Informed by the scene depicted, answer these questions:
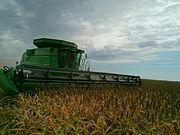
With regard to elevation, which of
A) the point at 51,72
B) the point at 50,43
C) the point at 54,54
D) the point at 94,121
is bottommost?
the point at 94,121

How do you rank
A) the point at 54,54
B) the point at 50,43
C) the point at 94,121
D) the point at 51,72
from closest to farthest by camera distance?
the point at 94,121
the point at 51,72
the point at 54,54
the point at 50,43

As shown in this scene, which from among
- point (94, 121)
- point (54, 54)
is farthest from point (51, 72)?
point (94, 121)

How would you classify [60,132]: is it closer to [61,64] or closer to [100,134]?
[100,134]

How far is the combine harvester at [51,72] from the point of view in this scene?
6207 mm

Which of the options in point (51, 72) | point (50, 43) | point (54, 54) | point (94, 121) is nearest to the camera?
point (94, 121)

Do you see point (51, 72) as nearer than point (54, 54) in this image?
Yes

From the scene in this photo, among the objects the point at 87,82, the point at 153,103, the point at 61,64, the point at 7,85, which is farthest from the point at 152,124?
the point at 61,64

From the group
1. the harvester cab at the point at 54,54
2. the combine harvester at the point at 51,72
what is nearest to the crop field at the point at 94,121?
the combine harvester at the point at 51,72

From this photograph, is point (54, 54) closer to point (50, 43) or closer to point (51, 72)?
point (50, 43)

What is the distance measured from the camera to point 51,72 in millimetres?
7273

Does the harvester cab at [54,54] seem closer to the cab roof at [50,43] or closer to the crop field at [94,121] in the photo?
the cab roof at [50,43]

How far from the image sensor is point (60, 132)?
3.68 meters

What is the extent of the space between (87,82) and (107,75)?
1.44 metres

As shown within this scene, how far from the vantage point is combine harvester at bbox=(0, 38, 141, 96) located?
6.21 m
